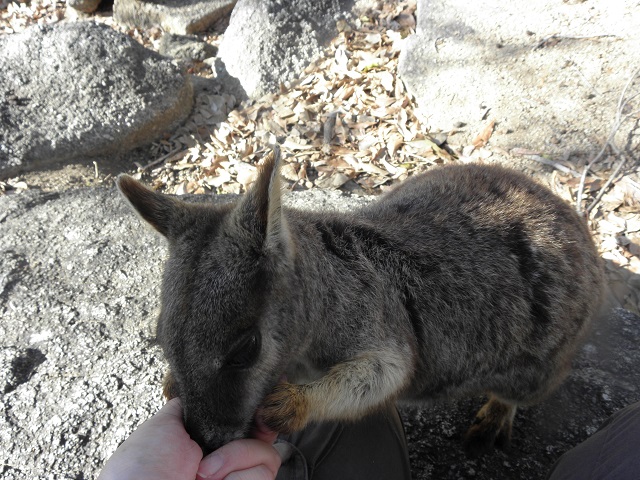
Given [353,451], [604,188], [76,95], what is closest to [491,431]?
[353,451]

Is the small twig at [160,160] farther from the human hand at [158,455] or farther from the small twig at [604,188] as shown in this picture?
the human hand at [158,455]

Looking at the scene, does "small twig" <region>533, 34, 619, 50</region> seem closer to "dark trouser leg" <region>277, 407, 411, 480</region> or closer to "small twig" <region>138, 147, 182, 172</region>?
"small twig" <region>138, 147, 182, 172</region>

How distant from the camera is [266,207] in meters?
1.88

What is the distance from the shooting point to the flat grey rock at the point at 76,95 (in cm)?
601

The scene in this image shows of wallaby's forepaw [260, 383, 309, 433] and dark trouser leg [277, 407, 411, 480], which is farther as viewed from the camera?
dark trouser leg [277, 407, 411, 480]

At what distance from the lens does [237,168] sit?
19.2ft

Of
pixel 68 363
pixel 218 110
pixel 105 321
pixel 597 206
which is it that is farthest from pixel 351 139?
pixel 68 363

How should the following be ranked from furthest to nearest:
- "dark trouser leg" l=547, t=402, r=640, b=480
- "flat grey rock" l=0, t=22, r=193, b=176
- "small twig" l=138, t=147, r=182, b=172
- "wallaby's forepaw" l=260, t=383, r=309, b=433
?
"small twig" l=138, t=147, r=182, b=172 < "flat grey rock" l=0, t=22, r=193, b=176 < "wallaby's forepaw" l=260, t=383, r=309, b=433 < "dark trouser leg" l=547, t=402, r=640, b=480


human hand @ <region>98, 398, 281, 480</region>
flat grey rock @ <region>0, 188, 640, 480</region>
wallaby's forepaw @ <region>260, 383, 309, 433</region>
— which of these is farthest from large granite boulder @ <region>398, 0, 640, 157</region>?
human hand @ <region>98, 398, 281, 480</region>

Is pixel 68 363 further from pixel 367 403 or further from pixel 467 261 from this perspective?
pixel 467 261

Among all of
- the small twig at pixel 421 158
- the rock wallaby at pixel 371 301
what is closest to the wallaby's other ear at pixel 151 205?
the rock wallaby at pixel 371 301

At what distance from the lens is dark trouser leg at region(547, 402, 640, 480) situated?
173cm

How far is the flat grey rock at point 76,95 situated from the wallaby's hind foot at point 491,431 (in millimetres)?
5346

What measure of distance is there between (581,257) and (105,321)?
2965 mm
